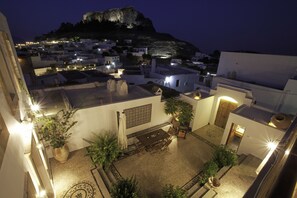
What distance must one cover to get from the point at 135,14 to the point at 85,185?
105656 mm

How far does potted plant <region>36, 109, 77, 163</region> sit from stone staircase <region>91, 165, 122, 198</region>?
1853 mm

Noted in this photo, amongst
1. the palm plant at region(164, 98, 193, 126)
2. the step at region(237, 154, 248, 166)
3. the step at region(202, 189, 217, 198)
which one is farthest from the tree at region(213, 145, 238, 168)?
the palm plant at region(164, 98, 193, 126)

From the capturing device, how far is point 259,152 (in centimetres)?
816

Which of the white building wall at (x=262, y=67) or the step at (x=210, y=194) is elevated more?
the white building wall at (x=262, y=67)

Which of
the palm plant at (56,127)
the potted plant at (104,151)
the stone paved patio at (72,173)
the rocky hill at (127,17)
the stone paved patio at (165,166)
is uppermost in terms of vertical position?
the rocky hill at (127,17)

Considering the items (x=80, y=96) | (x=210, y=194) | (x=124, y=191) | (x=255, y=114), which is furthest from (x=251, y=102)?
(x=80, y=96)

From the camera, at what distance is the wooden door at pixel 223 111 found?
11.0 m

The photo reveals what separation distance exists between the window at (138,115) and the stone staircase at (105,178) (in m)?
2.75

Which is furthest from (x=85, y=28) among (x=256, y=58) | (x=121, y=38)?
(x=256, y=58)

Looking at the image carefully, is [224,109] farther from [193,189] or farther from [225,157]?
[193,189]

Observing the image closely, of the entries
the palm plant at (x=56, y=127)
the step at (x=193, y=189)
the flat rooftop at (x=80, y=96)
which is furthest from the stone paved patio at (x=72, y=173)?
the step at (x=193, y=189)

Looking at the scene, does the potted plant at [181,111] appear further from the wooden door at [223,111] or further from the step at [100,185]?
the step at [100,185]

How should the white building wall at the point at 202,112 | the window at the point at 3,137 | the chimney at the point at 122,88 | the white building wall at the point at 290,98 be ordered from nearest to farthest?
the window at the point at 3,137, the chimney at the point at 122,88, the white building wall at the point at 202,112, the white building wall at the point at 290,98

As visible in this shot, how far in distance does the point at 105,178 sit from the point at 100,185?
0.40 m
